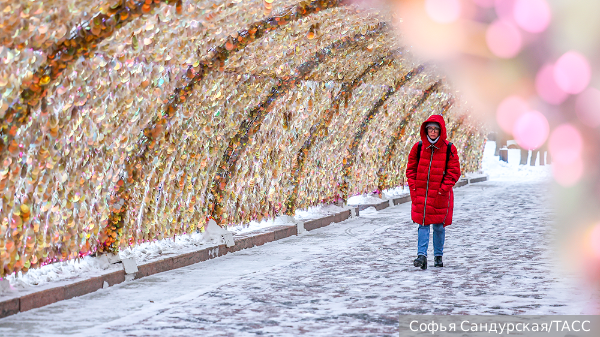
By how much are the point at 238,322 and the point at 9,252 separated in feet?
7.30

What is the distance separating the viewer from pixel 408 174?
895 centimetres

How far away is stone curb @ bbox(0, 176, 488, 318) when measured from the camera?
6.55 metres

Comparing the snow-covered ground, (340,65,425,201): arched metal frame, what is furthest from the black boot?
(340,65,425,201): arched metal frame

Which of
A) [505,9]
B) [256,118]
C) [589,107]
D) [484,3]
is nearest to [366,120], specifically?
[256,118]

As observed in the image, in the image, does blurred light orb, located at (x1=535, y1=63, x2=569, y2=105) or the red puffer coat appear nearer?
blurred light orb, located at (x1=535, y1=63, x2=569, y2=105)

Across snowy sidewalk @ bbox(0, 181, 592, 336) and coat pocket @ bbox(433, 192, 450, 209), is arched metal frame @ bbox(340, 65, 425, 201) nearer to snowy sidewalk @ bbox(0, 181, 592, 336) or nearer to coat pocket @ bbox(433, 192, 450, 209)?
snowy sidewalk @ bbox(0, 181, 592, 336)

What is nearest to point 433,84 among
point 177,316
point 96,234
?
point 96,234

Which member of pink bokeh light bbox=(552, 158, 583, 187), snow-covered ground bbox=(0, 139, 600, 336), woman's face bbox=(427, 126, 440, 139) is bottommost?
snow-covered ground bbox=(0, 139, 600, 336)

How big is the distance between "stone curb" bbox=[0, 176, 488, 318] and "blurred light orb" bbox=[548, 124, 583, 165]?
14.6 feet

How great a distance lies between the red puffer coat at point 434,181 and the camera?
28.6ft

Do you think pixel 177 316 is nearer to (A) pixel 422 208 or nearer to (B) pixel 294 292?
(B) pixel 294 292

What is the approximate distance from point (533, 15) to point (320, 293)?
3.59 metres

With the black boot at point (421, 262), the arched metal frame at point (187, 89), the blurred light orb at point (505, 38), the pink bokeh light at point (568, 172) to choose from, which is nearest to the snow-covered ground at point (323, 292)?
the black boot at point (421, 262)

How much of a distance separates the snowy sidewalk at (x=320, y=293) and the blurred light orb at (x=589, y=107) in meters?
2.15
